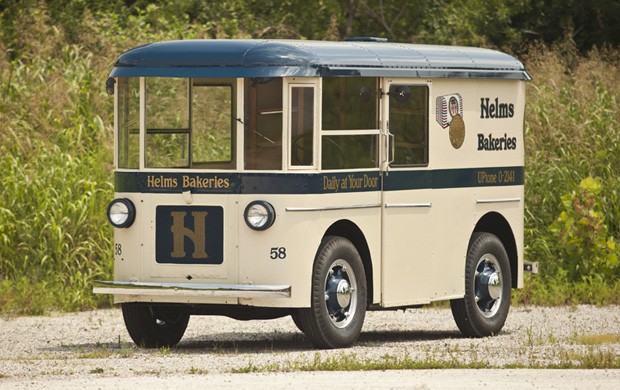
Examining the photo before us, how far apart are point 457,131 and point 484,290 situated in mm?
1577

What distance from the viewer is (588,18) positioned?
2827cm

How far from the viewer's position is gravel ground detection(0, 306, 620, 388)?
10.5 meters

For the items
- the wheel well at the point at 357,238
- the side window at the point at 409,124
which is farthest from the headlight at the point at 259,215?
the side window at the point at 409,124

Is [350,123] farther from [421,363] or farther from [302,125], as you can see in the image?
[421,363]

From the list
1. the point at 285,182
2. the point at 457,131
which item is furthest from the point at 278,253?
the point at 457,131

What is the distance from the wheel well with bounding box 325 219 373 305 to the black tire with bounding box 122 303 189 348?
1.41m

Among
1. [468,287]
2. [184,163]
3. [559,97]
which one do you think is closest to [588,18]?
[559,97]

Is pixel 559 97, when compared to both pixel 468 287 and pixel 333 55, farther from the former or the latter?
pixel 333 55

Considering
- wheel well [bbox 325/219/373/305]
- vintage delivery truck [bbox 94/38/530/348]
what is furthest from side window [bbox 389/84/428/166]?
wheel well [bbox 325/219/373/305]

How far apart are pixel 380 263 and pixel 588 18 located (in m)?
16.1

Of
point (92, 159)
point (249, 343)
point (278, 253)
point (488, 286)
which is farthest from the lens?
point (92, 159)

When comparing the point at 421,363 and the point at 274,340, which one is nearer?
the point at 421,363

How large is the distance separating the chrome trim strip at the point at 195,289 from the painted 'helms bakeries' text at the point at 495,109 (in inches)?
129

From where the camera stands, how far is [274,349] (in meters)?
13.1
